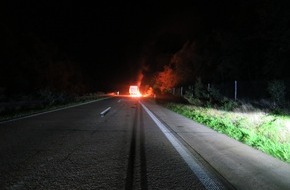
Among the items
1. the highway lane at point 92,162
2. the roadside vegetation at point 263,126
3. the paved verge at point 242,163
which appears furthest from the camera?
the roadside vegetation at point 263,126

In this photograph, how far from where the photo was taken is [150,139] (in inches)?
408

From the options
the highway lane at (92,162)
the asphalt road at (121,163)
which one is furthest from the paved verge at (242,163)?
the highway lane at (92,162)

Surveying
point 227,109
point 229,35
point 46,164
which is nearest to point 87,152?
point 46,164

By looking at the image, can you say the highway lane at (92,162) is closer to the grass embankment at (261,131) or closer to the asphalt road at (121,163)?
the asphalt road at (121,163)

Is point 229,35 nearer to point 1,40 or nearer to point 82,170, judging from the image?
point 82,170

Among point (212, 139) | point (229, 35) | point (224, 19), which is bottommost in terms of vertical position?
point (212, 139)

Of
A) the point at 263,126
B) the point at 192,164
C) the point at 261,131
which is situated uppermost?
the point at 263,126

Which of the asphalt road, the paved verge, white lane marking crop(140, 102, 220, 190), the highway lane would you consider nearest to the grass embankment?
the paved verge

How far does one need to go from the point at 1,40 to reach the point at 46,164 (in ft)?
201

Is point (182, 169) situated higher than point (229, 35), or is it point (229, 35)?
point (229, 35)

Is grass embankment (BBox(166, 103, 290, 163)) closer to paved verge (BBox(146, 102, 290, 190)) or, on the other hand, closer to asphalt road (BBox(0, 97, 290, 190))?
paved verge (BBox(146, 102, 290, 190))

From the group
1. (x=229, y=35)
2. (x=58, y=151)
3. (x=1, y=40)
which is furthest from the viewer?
(x=1, y=40)

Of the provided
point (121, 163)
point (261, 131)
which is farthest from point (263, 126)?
point (121, 163)

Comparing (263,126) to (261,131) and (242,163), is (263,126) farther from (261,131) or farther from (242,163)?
(242,163)
